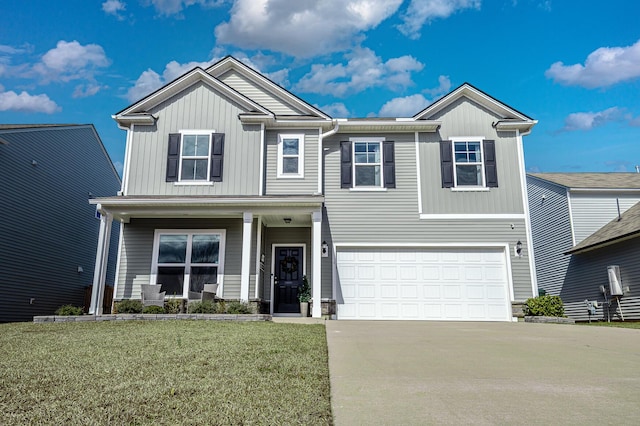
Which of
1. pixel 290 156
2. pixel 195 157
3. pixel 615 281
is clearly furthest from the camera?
pixel 615 281

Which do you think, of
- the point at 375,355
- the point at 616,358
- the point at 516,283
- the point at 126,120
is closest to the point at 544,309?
the point at 516,283

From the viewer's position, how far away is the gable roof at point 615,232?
14.0 metres

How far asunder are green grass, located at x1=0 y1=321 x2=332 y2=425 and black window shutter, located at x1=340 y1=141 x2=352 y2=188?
7.15 m

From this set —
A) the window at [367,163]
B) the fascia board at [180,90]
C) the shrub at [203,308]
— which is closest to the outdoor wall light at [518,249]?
the window at [367,163]

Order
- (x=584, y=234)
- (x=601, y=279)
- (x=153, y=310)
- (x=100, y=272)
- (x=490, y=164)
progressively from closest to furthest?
1. (x=153, y=310)
2. (x=100, y=272)
3. (x=490, y=164)
4. (x=601, y=279)
5. (x=584, y=234)

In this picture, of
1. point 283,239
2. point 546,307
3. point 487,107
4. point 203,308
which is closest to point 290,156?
point 283,239

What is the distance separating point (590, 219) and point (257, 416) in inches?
666

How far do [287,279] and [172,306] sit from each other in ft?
11.5

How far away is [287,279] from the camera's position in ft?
45.0

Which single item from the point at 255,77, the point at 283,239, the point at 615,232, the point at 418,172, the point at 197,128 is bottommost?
the point at 283,239

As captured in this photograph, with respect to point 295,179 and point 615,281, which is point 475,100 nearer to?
point 295,179

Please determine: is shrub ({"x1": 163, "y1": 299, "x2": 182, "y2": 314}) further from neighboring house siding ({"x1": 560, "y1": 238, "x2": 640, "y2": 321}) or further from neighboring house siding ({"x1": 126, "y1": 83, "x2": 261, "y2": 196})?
neighboring house siding ({"x1": 560, "y1": 238, "x2": 640, "y2": 321})

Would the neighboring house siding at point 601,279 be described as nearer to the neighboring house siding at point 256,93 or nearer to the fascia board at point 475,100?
the fascia board at point 475,100

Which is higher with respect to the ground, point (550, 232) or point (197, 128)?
point (197, 128)
